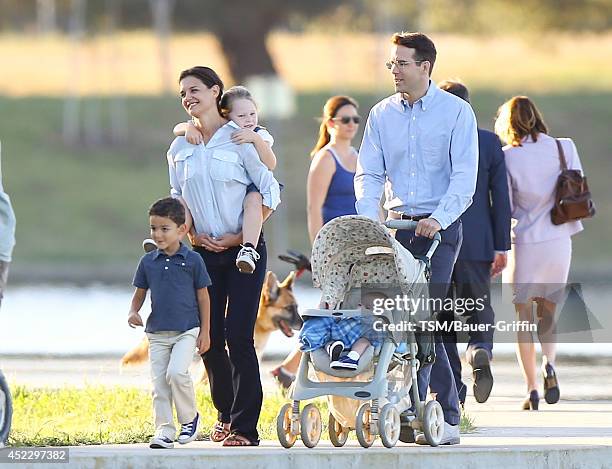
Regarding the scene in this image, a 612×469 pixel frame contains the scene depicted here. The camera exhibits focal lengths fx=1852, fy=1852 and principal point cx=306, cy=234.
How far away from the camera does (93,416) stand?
10938 mm

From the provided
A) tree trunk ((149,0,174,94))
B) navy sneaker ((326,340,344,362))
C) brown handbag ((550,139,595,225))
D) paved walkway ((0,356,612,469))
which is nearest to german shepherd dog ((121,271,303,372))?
paved walkway ((0,356,612,469))

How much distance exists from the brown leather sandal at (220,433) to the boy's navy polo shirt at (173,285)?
66 centimetres

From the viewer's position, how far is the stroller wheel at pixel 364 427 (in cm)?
859

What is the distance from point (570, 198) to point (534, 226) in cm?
32

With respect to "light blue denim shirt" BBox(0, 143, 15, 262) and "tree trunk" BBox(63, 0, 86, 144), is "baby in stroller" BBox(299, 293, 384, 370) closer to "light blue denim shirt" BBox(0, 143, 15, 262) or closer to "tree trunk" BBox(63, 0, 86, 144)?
"light blue denim shirt" BBox(0, 143, 15, 262)

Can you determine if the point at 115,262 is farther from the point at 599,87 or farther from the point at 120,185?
the point at 599,87

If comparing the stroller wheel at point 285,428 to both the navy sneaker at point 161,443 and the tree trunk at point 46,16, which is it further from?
the tree trunk at point 46,16

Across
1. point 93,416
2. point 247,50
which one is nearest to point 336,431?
point 93,416

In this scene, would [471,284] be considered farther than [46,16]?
No

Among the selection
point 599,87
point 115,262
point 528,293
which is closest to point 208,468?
point 528,293

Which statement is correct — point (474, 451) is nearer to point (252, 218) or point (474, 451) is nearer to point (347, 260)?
point (347, 260)

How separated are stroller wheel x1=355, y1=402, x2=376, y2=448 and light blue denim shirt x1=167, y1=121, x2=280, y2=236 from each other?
133cm

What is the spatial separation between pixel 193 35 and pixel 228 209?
43276 millimetres

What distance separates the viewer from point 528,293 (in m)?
12.0
